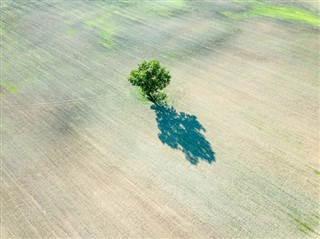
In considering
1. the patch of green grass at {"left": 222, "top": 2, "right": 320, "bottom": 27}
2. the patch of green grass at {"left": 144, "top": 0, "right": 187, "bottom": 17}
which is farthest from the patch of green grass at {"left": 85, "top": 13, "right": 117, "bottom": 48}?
the patch of green grass at {"left": 222, "top": 2, "right": 320, "bottom": 27}

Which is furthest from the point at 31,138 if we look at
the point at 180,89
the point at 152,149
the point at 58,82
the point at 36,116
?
the point at 180,89

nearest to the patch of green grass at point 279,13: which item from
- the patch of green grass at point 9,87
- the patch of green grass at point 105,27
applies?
the patch of green grass at point 105,27

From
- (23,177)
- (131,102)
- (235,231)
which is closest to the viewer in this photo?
(235,231)

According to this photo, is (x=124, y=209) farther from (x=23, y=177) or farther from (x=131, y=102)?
(x=131, y=102)

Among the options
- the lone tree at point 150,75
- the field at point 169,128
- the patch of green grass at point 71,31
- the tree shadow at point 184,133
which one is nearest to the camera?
the field at point 169,128

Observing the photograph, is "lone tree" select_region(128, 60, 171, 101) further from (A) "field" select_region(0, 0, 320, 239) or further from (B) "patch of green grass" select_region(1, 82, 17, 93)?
(B) "patch of green grass" select_region(1, 82, 17, 93)

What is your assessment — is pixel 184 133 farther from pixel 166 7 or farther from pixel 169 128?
pixel 166 7

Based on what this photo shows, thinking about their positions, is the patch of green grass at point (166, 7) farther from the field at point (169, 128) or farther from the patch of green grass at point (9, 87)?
the patch of green grass at point (9, 87)
